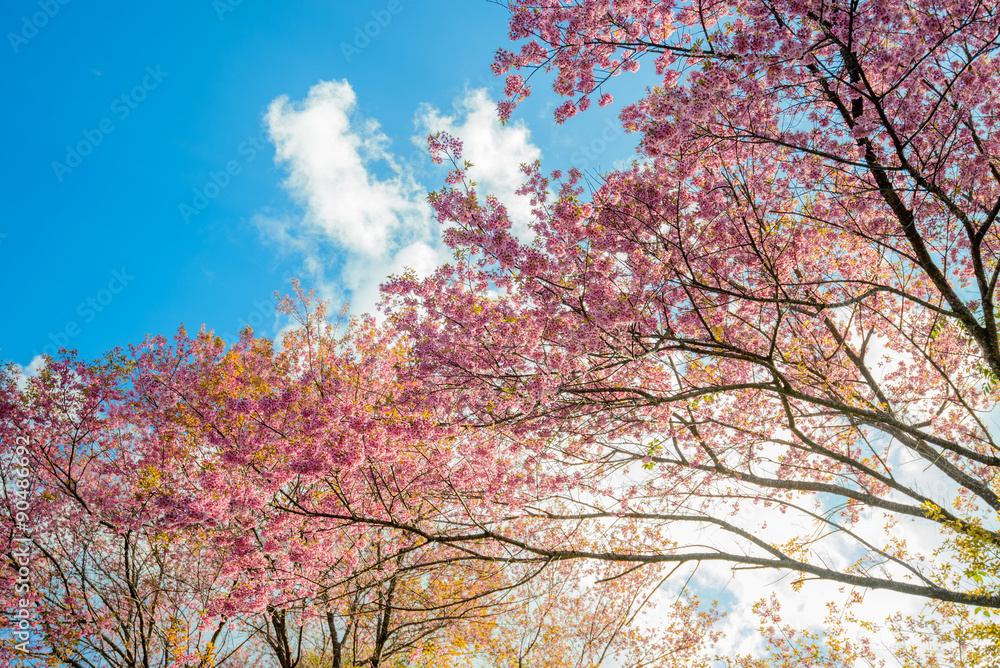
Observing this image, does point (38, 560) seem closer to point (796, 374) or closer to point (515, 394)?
point (515, 394)

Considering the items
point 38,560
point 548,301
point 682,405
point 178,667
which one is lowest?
point 178,667

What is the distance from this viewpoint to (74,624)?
24.6ft

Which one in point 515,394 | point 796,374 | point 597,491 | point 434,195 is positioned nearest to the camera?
point 515,394

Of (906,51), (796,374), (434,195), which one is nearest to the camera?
(906,51)

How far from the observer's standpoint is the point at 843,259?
750cm

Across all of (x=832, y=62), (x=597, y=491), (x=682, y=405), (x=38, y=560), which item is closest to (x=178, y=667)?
(x=38, y=560)

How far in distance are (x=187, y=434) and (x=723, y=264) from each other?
9204 mm

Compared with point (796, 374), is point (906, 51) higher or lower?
higher

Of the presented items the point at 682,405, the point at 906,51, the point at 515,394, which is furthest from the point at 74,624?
the point at 906,51

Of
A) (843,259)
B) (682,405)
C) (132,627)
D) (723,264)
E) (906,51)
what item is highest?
(843,259)

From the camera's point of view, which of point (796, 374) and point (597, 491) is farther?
point (597, 491)

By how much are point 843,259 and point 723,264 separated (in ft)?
9.39

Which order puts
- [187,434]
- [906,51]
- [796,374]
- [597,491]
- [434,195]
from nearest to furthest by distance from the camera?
1. [906,51]
2. [434,195]
3. [796,374]
4. [597,491]
5. [187,434]

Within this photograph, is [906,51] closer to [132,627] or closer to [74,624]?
[132,627]
